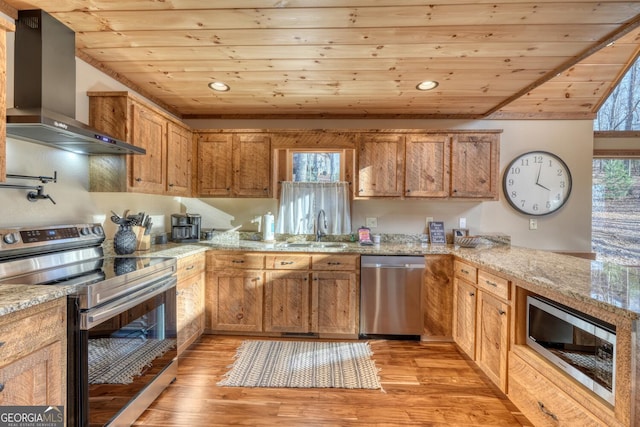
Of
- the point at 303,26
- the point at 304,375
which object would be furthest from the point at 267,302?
the point at 303,26

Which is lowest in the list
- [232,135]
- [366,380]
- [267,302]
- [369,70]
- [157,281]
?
[366,380]

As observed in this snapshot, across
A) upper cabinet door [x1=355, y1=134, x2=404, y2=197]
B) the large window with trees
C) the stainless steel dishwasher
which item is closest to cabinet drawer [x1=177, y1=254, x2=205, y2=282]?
the stainless steel dishwasher

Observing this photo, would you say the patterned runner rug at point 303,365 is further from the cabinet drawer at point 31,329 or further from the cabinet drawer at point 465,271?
the cabinet drawer at point 31,329

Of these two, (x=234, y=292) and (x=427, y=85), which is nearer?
(x=427, y=85)

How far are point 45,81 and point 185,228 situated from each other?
70.3 inches

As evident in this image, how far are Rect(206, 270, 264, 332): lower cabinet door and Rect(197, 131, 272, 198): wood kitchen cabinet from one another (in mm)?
907

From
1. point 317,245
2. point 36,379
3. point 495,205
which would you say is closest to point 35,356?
point 36,379

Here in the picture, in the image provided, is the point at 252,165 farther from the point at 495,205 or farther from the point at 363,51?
the point at 495,205

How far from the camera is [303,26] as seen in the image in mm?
1979

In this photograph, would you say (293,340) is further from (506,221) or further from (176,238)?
(506,221)

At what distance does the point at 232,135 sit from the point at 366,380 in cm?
272

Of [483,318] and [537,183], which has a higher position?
[537,183]

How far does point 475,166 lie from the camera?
3.22m

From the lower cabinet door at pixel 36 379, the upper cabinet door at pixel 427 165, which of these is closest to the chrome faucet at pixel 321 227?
the upper cabinet door at pixel 427 165
